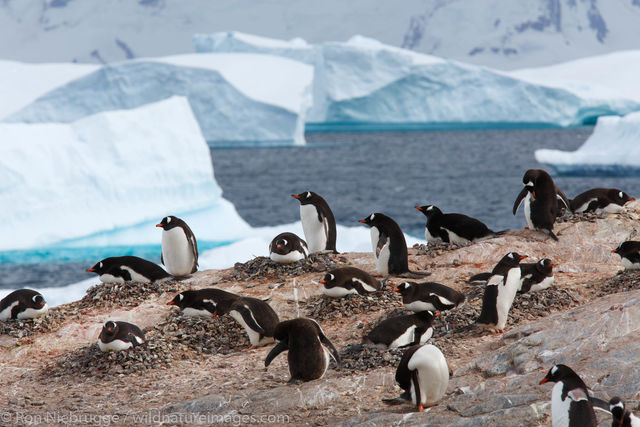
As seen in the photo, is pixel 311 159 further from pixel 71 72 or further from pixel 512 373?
pixel 512 373

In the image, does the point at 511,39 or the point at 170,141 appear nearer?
the point at 170,141

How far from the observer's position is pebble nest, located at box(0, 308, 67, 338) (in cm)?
777

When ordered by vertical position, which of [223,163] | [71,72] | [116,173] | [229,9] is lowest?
[223,163]

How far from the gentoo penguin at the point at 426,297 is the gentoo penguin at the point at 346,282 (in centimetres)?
58

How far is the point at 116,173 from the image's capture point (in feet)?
78.3

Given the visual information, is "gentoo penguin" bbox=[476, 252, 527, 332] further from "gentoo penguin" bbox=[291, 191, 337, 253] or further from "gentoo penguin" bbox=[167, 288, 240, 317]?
"gentoo penguin" bbox=[291, 191, 337, 253]

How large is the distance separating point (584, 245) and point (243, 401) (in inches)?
199

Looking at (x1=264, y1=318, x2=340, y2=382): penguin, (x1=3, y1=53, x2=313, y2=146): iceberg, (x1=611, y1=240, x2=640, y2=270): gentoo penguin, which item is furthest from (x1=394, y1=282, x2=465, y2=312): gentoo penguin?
(x1=3, y1=53, x2=313, y2=146): iceberg

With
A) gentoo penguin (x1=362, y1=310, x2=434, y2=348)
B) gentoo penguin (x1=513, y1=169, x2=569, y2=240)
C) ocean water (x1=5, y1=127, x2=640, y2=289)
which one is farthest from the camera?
ocean water (x1=5, y1=127, x2=640, y2=289)

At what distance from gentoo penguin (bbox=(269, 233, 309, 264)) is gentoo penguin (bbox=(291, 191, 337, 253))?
67 cm

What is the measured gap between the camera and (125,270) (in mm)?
8492

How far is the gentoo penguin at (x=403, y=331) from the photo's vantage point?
6.15 meters

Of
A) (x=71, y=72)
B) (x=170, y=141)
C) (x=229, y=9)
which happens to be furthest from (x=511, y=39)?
(x=170, y=141)

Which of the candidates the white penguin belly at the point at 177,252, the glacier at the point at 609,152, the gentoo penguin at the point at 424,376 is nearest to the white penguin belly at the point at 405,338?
the gentoo penguin at the point at 424,376
